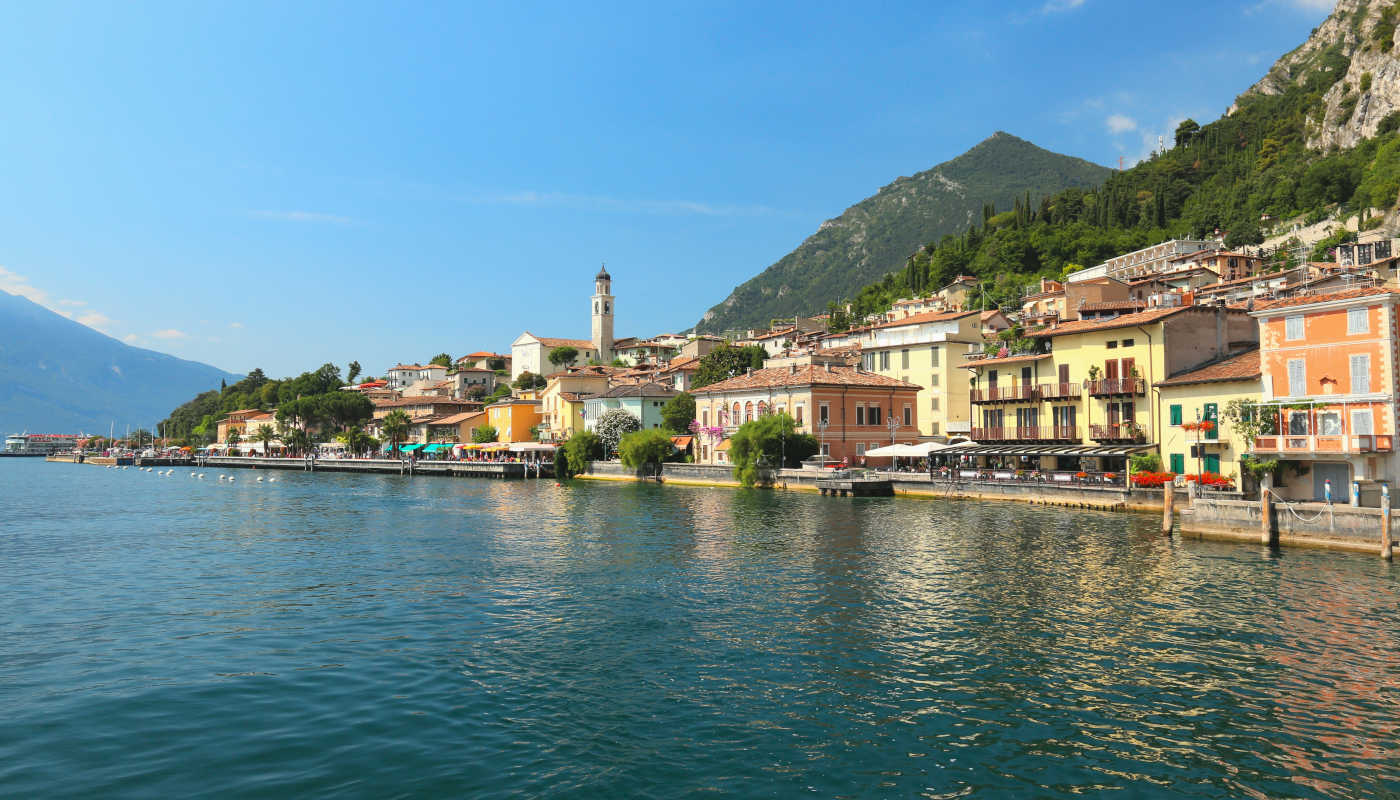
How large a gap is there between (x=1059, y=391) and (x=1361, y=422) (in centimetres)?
1825

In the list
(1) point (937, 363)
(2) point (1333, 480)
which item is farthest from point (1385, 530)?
(1) point (937, 363)

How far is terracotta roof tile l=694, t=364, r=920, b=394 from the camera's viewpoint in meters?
63.5

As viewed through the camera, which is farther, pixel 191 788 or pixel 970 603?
pixel 970 603

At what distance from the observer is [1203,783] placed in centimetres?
1070

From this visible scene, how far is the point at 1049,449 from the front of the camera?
48.1 meters

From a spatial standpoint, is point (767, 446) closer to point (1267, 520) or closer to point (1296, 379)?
point (1296, 379)

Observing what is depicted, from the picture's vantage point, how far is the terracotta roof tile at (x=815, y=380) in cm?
6347

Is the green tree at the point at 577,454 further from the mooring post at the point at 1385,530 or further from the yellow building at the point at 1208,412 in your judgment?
the mooring post at the point at 1385,530

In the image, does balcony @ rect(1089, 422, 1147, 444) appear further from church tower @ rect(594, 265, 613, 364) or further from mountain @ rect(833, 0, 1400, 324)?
church tower @ rect(594, 265, 613, 364)

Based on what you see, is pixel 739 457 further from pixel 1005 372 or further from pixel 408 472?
pixel 408 472

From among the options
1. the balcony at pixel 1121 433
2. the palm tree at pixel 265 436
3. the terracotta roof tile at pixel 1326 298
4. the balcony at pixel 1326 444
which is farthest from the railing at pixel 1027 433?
the palm tree at pixel 265 436

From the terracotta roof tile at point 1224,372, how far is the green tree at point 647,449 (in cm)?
3849

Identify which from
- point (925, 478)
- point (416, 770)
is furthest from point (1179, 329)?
point (416, 770)

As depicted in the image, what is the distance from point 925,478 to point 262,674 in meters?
41.2
